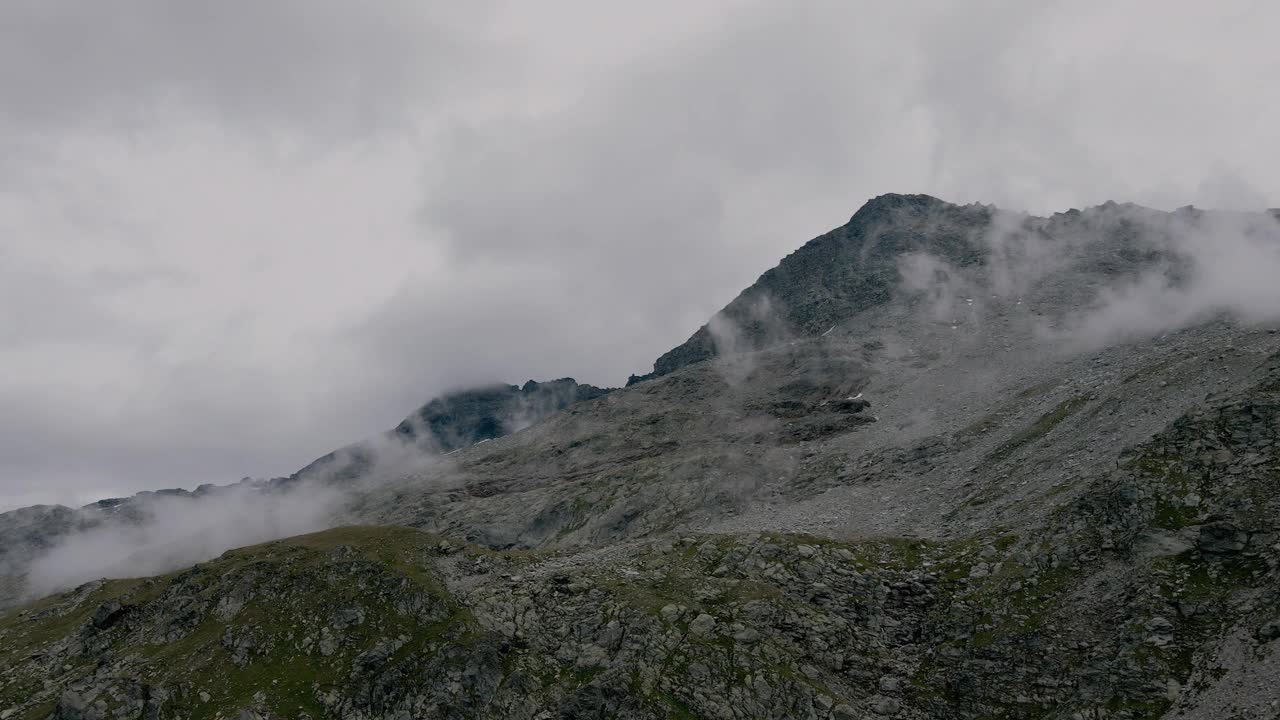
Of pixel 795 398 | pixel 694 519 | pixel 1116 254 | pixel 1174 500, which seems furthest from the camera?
pixel 1116 254

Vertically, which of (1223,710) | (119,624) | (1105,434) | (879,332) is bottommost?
(1223,710)

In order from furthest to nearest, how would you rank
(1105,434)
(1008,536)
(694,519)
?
(694,519) < (1105,434) < (1008,536)

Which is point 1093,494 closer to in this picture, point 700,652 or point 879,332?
point 700,652

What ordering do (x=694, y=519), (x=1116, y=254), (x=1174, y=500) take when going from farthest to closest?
(x=1116, y=254) < (x=694, y=519) < (x=1174, y=500)

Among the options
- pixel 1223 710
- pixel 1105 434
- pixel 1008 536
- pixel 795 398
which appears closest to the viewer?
pixel 1223 710

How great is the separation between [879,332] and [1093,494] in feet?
370

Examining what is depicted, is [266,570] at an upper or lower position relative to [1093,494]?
upper

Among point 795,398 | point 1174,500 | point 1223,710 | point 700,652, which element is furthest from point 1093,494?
point 795,398

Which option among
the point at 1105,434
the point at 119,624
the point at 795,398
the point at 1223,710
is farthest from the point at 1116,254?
the point at 119,624

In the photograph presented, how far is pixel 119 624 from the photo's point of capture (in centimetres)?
7038

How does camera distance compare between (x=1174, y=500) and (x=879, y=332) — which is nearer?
(x=1174, y=500)

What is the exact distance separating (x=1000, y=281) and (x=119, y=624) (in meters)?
180

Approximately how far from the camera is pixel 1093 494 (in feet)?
188

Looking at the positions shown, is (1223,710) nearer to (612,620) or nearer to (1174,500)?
A: (1174,500)
